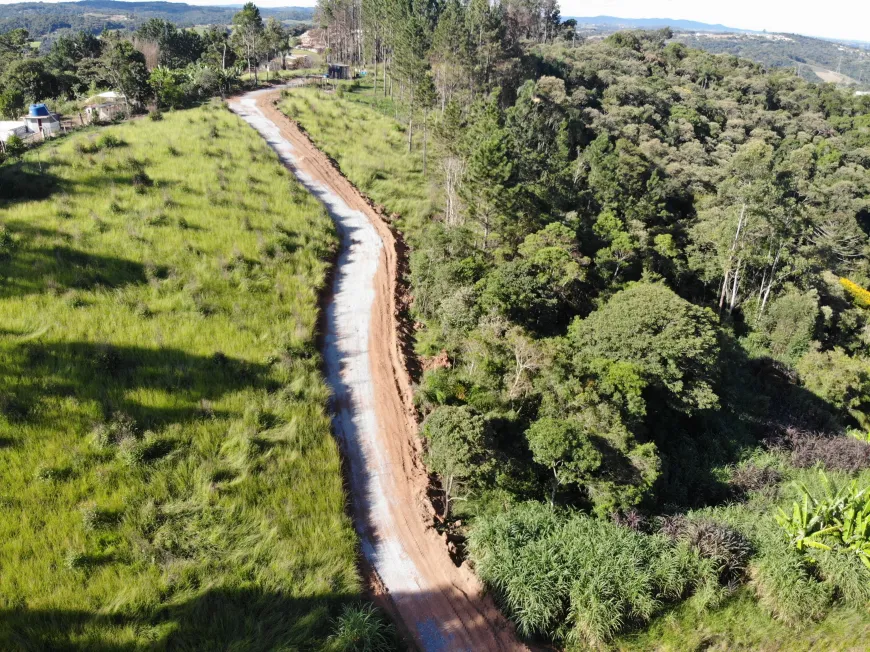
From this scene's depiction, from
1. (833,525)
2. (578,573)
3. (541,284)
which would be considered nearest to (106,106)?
(541,284)

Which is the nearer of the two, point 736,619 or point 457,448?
point 736,619

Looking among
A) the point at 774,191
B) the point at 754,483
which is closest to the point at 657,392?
the point at 754,483

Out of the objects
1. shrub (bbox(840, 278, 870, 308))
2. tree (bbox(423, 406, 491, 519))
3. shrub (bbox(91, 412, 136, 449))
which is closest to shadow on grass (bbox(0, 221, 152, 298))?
shrub (bbox(91, 412, 136, 449))

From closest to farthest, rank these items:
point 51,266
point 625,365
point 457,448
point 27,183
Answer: point 457,448
point 625,365
point 51,266
point 27,183

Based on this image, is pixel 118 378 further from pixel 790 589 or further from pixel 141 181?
pixel 790 589

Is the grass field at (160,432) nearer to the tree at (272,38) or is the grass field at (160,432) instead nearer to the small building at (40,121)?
the small building at (40,121)

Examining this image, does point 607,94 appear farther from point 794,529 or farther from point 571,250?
point 794,529
